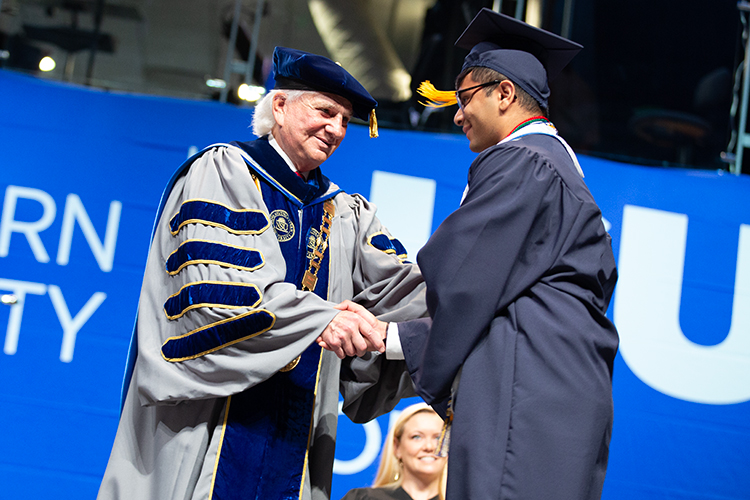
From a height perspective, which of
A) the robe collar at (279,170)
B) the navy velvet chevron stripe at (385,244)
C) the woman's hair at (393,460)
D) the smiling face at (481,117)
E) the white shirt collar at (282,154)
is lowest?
the woman's hair at (393,460)

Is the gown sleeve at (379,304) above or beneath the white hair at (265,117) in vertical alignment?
beneath

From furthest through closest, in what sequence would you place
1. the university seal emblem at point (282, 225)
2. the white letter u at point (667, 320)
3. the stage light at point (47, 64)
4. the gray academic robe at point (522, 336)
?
the stage light at point (47, 64) < the white letter u at point (667, 320) < the university seal emblem at point (282, 225) < the gray academic robe at point (522, 336)

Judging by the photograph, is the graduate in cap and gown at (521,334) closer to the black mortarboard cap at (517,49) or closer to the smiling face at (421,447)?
the black mortarboard cap at (517,49)

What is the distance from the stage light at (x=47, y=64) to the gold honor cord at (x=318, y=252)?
2201mm

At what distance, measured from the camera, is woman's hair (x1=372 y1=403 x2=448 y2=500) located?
114 inches

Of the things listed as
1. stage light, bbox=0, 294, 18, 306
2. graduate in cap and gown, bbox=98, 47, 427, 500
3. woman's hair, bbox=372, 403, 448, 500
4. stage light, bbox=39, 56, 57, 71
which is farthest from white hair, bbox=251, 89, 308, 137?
stage light, bbox=39, 56, 57, 71

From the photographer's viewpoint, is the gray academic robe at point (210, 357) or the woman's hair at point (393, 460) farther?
the woman's hair at point (393, 460)

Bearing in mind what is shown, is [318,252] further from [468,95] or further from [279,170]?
[468,95]

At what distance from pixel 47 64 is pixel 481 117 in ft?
8.66

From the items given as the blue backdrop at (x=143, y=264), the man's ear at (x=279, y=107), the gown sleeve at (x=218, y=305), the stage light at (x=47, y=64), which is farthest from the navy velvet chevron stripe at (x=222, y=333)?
the stage light at (x=47, y=64)

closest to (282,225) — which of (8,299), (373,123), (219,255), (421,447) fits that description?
(219,255)

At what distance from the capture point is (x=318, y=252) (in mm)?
1940

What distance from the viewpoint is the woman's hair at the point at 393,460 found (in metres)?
2.88

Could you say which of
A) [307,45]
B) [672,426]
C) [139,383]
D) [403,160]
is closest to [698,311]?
[672,426]
